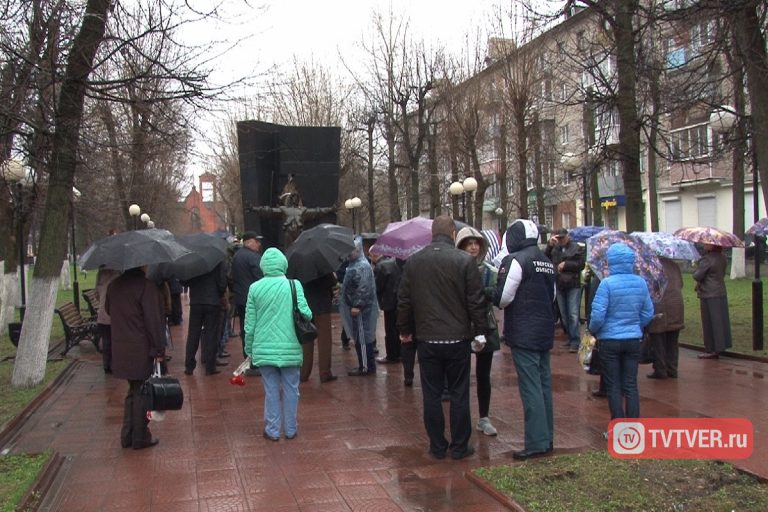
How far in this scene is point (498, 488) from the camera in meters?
4.94

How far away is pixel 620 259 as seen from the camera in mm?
6031

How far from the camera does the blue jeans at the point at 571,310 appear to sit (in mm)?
11227

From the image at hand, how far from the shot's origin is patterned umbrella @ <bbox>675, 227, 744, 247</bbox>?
31.1ft

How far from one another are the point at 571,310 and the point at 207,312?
220 inches

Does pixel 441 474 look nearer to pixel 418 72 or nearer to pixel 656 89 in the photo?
pixel 656 89

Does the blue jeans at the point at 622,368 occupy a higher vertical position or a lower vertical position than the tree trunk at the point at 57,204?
lower

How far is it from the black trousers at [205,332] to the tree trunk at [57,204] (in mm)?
1826

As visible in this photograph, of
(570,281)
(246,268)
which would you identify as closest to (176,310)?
(246,268)

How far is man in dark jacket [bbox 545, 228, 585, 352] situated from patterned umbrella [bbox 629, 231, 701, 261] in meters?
2.36

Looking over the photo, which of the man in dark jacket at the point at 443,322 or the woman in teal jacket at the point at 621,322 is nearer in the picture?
the man in dark jacket at the point at 443,322

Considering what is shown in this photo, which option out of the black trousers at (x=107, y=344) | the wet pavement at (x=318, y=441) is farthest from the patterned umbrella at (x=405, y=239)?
the black trousers at (x=107, y=344)

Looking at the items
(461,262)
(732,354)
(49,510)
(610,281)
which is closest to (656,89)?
(732,354)

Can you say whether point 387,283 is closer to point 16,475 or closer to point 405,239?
point 405,239

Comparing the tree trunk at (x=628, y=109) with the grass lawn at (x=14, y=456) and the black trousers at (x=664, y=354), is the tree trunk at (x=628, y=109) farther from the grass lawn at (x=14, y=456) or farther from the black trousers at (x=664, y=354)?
the grass lawn at (x=14, y=456)
